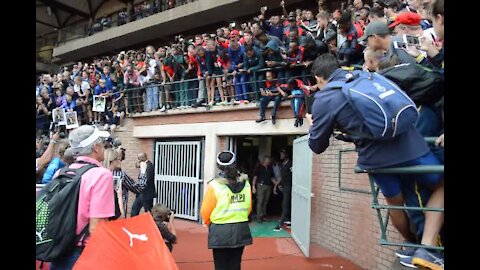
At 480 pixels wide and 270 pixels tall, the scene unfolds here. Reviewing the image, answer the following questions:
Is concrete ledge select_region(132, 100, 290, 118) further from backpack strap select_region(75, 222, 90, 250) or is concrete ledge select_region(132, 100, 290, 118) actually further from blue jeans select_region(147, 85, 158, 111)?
backpack strap select_region(75, 222, 90, 250)

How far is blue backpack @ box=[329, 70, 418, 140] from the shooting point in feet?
7.00

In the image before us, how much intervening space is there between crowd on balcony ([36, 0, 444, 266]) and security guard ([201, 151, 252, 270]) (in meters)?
1.73

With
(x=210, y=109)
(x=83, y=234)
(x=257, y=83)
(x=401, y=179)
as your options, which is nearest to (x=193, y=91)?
(x=210, y=109)

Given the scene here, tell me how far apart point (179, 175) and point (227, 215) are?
757 cm

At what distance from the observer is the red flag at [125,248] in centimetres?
276

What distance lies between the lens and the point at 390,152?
2.26 meters

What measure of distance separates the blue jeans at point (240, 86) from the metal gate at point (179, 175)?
224 centimetres

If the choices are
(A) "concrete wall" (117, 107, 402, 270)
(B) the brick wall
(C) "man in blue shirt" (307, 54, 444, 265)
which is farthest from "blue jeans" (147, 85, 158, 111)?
(C) "man in blue shirt" (307, 54, 444, 265)

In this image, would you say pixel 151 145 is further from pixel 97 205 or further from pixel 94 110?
pixel 97 205

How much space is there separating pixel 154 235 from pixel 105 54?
61.8 feet

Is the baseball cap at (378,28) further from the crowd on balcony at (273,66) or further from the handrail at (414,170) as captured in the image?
the handrail at (414,170)

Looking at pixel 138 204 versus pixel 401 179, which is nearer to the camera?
pixel 401 179

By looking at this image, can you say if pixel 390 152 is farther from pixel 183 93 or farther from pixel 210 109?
pixel 183 93

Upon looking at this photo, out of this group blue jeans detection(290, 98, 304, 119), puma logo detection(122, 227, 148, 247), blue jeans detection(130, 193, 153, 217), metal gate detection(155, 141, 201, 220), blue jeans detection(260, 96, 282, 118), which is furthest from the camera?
metal gate detection(155, 141, 201, 220)
